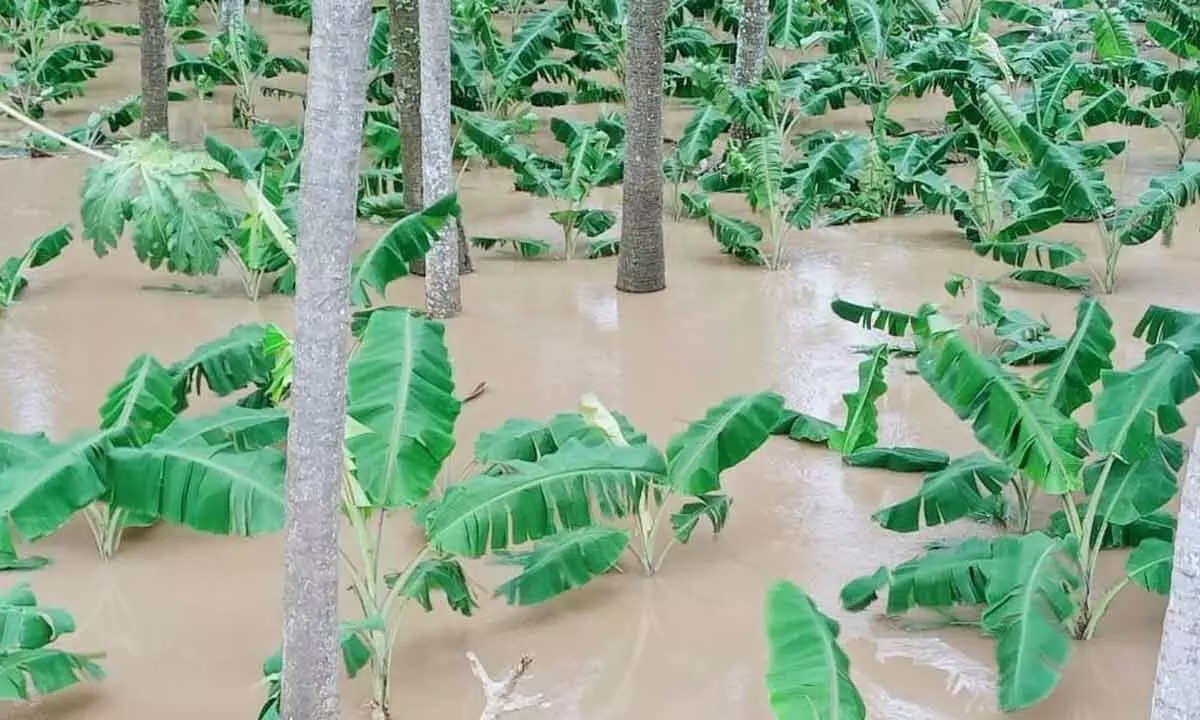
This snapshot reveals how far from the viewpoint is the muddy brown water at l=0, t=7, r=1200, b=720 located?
662 centimetres

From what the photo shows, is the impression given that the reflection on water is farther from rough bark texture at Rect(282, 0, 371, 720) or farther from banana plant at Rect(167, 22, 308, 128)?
banana plant at Rect(167, 22, 308, 128)

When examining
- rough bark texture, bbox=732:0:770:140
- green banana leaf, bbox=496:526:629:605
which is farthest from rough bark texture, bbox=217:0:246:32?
green banana leaf, bbox=496:526:629:605

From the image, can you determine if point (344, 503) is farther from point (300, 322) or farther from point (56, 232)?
point (56, 232)


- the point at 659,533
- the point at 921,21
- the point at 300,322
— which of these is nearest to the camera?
the point at 300,322

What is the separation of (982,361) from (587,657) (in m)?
2.35

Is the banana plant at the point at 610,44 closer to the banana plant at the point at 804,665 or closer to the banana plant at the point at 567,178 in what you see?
the banana plant at the point at 567,178

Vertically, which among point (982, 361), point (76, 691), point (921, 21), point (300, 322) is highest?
point (921, 21)

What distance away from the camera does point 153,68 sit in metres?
14.9

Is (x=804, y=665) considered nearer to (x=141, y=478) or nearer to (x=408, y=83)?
(x=141, y=478)

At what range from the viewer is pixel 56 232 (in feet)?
37.5

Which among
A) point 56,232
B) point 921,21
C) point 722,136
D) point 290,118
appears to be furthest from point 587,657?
point 921,21

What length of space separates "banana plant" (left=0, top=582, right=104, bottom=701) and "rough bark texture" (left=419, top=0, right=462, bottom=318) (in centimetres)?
457

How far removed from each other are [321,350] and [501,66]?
40.1 feet

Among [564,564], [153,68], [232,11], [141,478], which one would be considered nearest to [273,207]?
[141,478]
